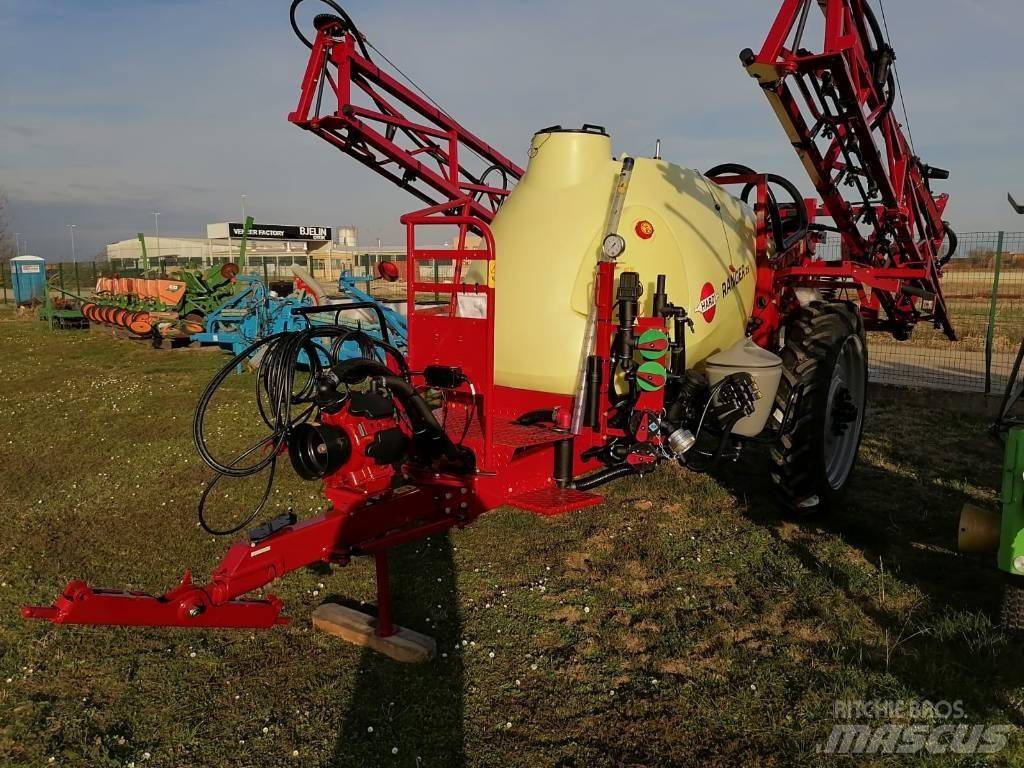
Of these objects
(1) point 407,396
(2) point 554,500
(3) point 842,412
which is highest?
(1) point 407,396

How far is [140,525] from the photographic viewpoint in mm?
4957

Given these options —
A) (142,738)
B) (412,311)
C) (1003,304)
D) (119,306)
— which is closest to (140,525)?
(142,738)

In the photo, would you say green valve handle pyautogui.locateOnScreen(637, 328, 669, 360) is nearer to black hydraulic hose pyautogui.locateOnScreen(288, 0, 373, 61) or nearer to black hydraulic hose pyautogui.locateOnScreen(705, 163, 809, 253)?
black hydraulic hose pyautogui.locateOnScreen(705, 163, 809, 253)

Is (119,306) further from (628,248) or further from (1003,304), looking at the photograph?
(1003,304)

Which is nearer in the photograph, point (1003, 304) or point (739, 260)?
point (739, 260)

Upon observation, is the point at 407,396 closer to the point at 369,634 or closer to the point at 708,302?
the point at 369,634

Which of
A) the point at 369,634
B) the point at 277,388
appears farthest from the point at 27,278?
the point at 369,634

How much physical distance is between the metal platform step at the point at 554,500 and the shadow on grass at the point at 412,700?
0.77 meters

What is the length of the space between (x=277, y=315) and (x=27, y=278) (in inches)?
755

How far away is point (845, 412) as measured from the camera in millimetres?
4684

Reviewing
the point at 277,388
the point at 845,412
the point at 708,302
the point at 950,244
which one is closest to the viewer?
the point at 277,388

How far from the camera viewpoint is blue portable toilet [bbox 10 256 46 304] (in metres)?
24.2

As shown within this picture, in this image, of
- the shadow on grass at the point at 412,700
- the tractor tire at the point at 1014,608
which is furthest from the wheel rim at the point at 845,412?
the shadow on grass at the point at 412,700

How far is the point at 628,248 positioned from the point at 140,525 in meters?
3.85
